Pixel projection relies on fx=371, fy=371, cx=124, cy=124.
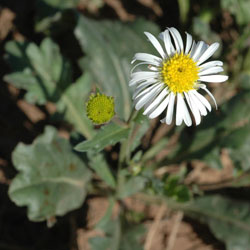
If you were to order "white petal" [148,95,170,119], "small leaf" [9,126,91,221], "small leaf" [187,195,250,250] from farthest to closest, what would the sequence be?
1. "small leaf" [187,195,250,250]
2. "small leaf" [9,126,91,221]
3. "white petal" [148,95,170,119]

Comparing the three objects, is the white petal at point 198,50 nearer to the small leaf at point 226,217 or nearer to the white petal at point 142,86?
the white petal at point 142,86

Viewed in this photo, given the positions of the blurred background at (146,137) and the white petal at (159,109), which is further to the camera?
the blurred background at (146,137)

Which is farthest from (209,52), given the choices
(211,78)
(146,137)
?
(146,137)

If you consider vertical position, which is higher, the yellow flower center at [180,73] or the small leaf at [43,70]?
the small leaf at [43,70]

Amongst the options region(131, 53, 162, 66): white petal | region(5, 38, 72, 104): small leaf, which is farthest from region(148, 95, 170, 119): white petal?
region(5, 38, 72, 104): small leaf

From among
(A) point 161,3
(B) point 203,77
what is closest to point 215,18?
(A) point 161,3

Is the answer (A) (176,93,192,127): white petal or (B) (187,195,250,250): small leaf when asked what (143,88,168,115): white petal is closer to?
(A) (176,93,192,127): white petal

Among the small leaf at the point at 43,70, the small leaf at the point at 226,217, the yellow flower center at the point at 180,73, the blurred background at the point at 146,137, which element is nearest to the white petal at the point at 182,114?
the yellow flower center at the point at 180,73

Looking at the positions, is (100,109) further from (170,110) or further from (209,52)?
(209,52)
